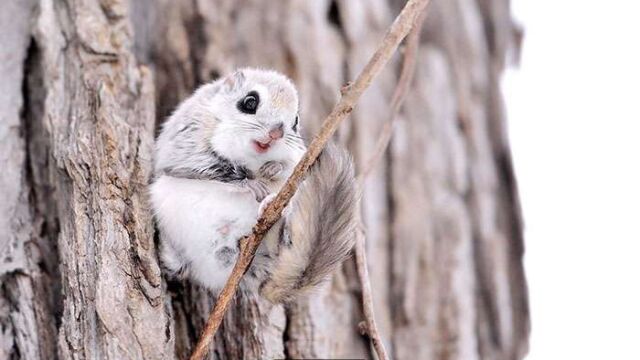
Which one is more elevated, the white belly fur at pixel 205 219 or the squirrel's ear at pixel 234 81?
the squirrel's ear at pixel 234 81

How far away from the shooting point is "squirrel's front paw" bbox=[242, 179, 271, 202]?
74.7 inches

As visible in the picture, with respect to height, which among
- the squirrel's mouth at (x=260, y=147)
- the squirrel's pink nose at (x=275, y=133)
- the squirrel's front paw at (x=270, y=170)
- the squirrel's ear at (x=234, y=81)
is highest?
the squirrel's ear at (x=234, y=81)

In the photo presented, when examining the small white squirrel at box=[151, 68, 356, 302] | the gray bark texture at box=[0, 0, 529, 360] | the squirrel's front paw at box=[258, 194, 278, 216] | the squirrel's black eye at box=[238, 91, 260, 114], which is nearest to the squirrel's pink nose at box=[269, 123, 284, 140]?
the small white squirrel at box=[151, 68, 356, 302]

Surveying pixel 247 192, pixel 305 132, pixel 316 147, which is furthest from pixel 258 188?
pixel 305 132

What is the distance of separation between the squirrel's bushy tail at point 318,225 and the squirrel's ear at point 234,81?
0.43 m

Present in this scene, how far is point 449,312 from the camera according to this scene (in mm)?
2920

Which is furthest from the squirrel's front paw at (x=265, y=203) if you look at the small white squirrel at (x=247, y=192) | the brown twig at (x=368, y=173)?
the brown twig at (x=368, y=173)

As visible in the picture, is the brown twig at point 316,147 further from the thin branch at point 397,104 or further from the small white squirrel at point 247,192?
the thin branch at point 397,104

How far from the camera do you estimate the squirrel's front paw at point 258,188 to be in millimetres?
1898

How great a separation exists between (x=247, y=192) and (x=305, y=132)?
2.80ft

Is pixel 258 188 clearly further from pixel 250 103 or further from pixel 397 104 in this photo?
pixel 397 104

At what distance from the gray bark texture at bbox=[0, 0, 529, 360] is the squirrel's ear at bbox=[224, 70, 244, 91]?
238mm

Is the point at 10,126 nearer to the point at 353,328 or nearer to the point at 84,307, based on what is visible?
the point at 84,307

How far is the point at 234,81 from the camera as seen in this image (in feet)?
7.04
